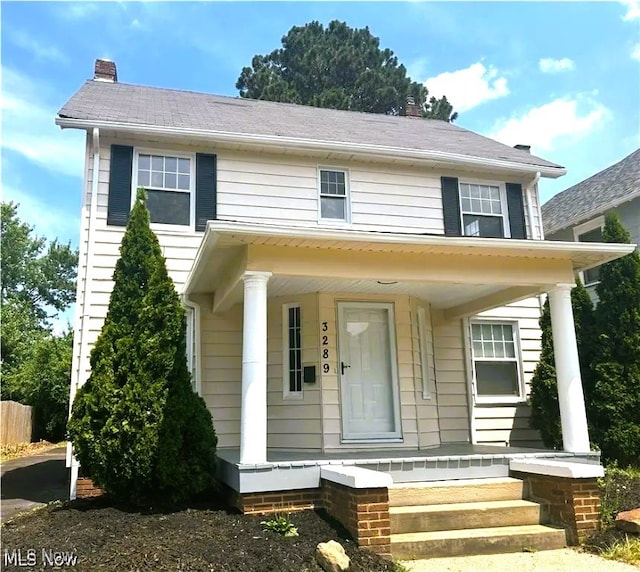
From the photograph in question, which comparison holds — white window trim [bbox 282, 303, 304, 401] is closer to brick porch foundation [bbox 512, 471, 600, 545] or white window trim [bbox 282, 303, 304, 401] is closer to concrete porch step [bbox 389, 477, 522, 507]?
concrete porch step [bbox 389, 477, 522, 507]

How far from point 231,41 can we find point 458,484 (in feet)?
24.7

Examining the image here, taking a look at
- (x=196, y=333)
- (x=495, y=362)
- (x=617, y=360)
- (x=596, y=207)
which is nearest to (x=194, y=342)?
(x=196, y=333)

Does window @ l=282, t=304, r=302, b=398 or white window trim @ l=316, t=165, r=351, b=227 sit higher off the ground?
white window trim @ l=316, t=165, r=351, b=227

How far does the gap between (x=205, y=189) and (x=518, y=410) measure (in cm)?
634

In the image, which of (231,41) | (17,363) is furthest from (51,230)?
(231,41)

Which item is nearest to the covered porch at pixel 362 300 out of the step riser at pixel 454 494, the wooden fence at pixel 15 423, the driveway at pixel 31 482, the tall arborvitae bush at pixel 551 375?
the step riser at pixel 454 494

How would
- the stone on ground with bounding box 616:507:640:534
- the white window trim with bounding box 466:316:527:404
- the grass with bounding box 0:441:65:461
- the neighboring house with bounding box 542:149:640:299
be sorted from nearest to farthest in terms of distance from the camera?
1. the stone on ground with bounding box 616:507:640:534
2. the white window trim with bounding box 466:316:527:404
3. the neighboring house with bounding box 542:149:640:299
4. the grass with bounding box 0:441:65:461

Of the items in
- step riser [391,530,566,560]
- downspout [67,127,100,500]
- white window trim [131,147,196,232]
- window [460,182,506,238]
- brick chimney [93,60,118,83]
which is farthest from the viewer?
brick chimney [93,60,118,83]

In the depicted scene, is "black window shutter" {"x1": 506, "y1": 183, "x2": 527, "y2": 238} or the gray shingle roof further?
"black window shutter" {"x1": 506, "y1": 183, "x2": 527, "y2": 238}

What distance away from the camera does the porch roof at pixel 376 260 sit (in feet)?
19.8

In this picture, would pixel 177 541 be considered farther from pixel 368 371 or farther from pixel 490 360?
pixel 490 360

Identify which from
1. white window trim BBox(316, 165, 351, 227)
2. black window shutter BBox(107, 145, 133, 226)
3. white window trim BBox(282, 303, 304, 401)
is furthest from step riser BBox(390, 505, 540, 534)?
black window shutter BBox(107, 145, 133, 226)

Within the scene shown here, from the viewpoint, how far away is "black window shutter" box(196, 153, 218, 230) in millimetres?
8664

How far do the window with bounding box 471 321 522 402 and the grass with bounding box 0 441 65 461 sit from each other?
11.2 meters
